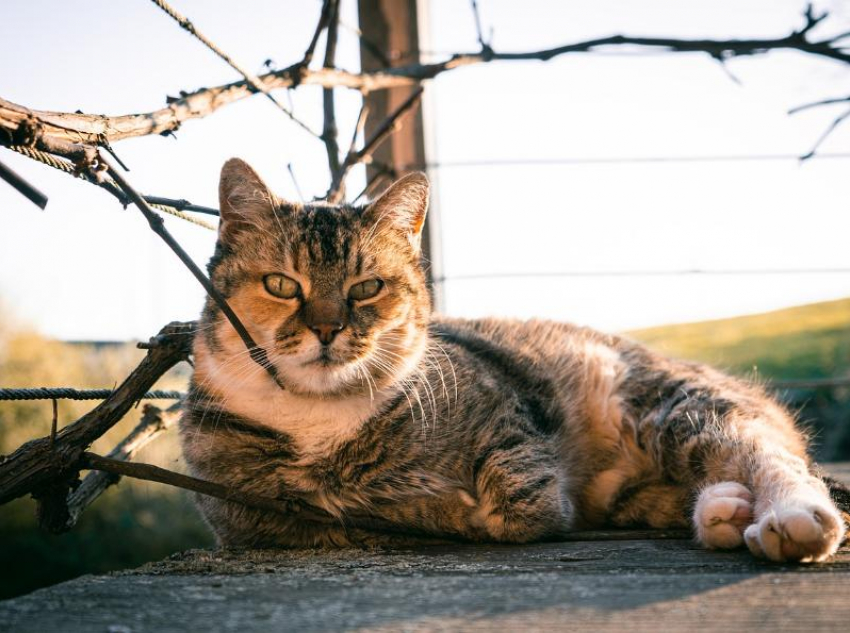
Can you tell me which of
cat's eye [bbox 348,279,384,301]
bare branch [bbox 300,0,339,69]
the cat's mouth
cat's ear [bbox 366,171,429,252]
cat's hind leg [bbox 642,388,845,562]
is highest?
bare branch [bbox 300,0,339,69]

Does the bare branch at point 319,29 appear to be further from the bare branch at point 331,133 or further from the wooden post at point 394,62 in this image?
the wooden post at point 394,62

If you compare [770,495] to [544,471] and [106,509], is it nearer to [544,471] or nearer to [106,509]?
[544,471]

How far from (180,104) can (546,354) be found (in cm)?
131

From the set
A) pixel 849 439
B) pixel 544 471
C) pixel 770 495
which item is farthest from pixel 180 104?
pixel 849 439

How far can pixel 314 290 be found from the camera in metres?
1.62

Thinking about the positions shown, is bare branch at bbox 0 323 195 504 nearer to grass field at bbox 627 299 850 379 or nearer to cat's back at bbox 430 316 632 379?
cat's back at bbox 430 316 632 379

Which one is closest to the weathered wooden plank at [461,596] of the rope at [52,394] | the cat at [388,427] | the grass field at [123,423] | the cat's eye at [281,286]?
the cat at [388,427]

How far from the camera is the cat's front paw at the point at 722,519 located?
1.36 meters

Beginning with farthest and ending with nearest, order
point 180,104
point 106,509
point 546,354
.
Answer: point 106,509 < point 546,354 < point 180,104

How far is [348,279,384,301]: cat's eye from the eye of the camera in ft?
5.54

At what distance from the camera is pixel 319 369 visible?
61.6 inches

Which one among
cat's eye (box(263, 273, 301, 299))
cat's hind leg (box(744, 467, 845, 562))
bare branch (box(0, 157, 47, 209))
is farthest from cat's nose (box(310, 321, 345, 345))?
cat's hind leg (box(744, 467, 845, 562))

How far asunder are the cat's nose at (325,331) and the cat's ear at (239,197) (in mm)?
350

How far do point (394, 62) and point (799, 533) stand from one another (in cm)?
214
